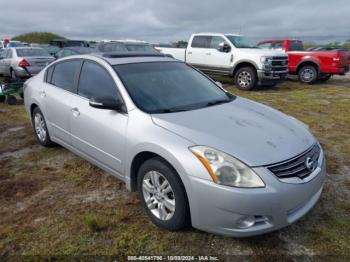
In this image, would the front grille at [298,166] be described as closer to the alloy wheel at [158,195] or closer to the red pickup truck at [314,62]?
the alloy wheel at [158,195]

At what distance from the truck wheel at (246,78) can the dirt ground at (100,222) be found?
243 inches

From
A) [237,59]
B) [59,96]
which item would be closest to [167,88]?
[59,96]

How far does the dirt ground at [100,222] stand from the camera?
263cm

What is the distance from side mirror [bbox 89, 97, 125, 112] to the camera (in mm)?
3090

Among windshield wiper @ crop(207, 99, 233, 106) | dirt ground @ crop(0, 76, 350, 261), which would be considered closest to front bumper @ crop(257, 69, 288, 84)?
dirt ground @ crop(0, 76, 350, 261)

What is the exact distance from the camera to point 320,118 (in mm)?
7000

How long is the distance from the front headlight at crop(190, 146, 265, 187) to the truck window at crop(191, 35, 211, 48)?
10.2 m

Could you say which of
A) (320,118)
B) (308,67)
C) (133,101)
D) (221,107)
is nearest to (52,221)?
(133,101)

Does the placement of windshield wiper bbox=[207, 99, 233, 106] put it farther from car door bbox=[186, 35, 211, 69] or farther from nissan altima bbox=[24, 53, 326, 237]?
car door bbox=[186, 35, 211, 69]

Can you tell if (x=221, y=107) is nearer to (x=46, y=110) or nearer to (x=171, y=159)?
(x=171, y=159)

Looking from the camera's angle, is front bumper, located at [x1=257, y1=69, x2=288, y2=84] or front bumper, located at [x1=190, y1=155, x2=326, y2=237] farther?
front bumper, located at [x1=257, y1=69, x2=288, y2=84]

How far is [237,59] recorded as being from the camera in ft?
35.9

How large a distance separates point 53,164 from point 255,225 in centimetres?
315

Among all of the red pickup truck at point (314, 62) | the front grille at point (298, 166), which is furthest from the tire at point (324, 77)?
the front grille at point (298, 166)
